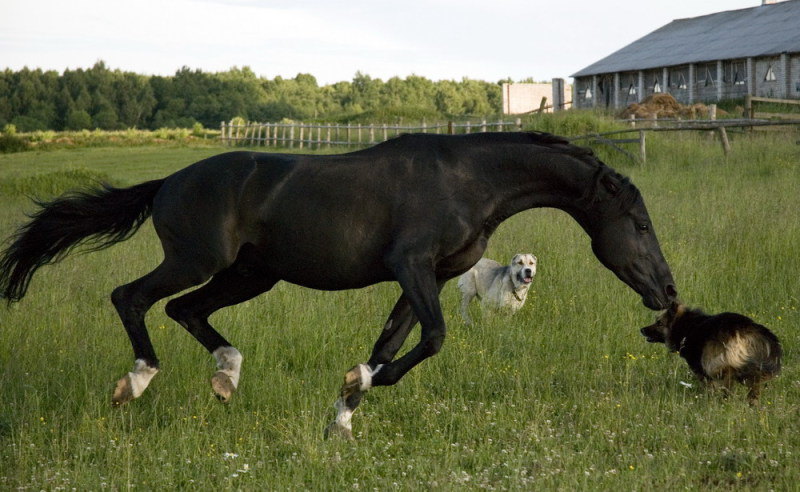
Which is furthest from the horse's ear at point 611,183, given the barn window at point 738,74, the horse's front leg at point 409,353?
the barn window at point 738,74

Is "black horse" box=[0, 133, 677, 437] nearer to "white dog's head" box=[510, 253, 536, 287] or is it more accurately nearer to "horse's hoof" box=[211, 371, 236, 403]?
"horse's hoof" box=[211, 371, 236, 403]

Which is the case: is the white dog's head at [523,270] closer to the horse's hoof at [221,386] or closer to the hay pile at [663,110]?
the horse's hoof at [221,386]

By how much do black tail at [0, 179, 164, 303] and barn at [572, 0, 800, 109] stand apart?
36.8 metres

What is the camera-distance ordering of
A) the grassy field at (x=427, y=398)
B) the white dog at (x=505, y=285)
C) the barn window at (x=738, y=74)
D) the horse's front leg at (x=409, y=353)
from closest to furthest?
the grassy field at (x=427, y=398)
the horse's front leg at (x=409, y=353)
the white dog at (x=505, y=285)
the barn window at (x=738, y=74)

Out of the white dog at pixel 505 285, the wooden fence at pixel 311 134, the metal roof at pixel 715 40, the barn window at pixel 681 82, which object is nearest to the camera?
the white dog at pixel 505 285

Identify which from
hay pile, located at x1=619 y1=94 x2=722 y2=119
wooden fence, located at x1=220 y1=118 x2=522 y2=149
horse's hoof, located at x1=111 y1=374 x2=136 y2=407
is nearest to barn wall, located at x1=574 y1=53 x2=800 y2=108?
hay pile, located at x1=619 y1=94 x2=722 y2=119

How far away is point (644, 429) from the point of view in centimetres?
541

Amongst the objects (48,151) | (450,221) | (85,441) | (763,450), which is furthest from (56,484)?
(48,151)

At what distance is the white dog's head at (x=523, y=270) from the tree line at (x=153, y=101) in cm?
7327

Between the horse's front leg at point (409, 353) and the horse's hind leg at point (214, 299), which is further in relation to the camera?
the horse's hind leg at point (214, 299)

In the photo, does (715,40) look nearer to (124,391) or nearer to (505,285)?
(505,285)

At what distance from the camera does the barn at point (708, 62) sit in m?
39.2

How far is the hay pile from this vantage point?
106 ft

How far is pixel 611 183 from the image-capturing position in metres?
5.57
